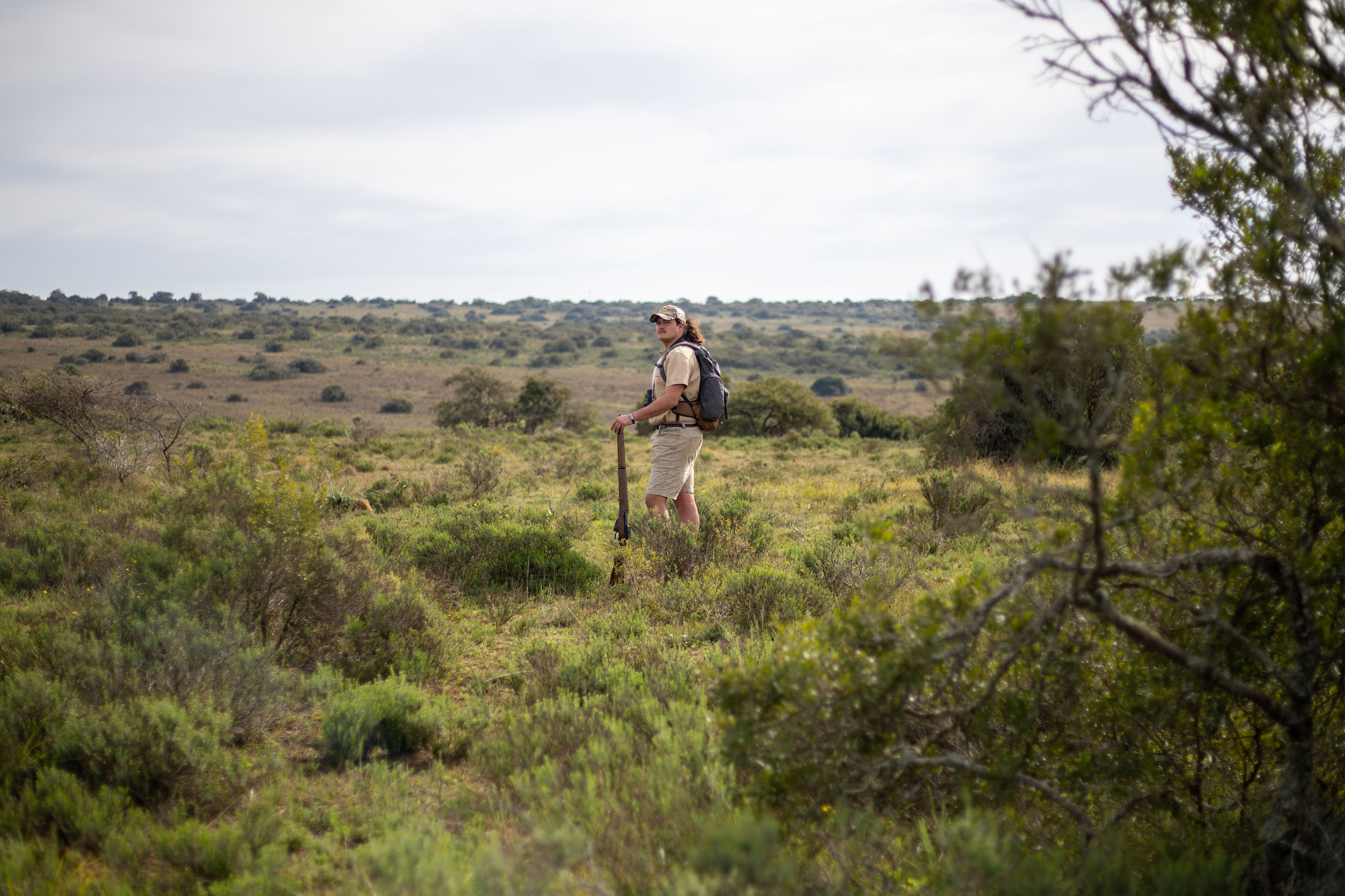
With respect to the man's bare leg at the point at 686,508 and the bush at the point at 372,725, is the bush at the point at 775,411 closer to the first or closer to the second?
the man's bare leg at the point at 686,508

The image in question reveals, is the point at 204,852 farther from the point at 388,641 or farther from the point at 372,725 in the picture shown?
the point at 388,641

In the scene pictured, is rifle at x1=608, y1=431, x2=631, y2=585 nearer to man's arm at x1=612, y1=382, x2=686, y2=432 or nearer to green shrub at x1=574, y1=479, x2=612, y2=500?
man's arm at x1=612, y1=382, x2=686, y2=432

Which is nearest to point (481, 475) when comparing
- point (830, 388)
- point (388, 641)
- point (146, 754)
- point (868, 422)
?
point (388, 641)

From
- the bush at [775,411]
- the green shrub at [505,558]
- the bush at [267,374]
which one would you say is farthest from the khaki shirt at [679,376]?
the bush at [267,374]

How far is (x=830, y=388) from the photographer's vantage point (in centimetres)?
5572

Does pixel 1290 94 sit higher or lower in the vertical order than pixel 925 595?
higher

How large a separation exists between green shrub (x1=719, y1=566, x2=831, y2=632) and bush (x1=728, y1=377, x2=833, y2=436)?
20448 mm

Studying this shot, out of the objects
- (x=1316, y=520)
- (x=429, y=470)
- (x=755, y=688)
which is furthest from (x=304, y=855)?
(x=429, y=470)

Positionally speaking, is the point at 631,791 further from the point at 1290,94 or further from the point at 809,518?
the point at 809,518

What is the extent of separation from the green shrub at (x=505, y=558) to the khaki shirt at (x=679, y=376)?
1489mm

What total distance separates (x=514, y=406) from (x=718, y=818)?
25.2m

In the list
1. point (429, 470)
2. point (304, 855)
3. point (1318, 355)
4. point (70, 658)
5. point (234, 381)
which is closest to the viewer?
point (1318, 355)

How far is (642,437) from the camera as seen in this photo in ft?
84.0

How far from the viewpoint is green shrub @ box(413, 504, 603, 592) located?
611cm
